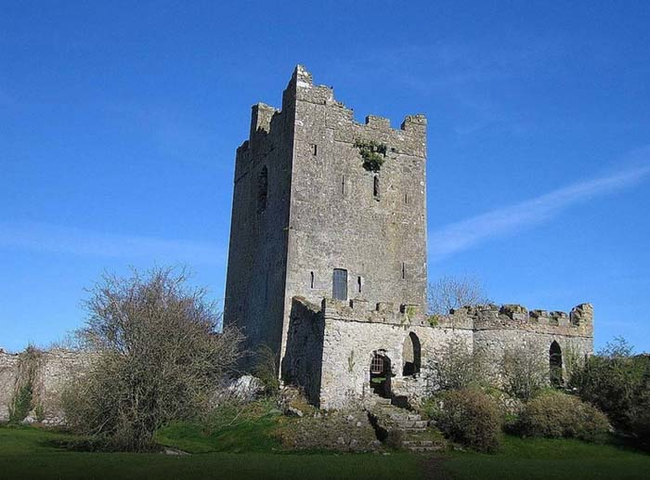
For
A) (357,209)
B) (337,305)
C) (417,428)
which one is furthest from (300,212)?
(417,428)

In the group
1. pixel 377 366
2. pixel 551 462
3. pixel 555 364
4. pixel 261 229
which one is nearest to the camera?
pixel 551 462

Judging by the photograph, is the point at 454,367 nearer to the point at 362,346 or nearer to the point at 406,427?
the point at 362,346

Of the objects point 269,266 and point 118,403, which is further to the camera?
point 269,266

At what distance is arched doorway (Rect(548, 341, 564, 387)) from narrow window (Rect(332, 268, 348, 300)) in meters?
10.7

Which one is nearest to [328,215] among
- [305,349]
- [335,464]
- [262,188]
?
[262,188]

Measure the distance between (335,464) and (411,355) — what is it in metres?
15.4

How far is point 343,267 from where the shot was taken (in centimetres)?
3803

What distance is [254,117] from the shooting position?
45719mm

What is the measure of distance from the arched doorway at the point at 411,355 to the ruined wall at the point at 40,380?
1836 centimetres

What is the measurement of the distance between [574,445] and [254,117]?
92.4 feet

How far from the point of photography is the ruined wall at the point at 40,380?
40188mm

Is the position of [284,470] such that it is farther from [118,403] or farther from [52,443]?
[52,443]

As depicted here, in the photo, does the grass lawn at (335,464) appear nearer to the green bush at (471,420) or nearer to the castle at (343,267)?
the green bush at (471,420)

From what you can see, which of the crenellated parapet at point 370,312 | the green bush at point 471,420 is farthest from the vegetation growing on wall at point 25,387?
the green bush at point 471,420
